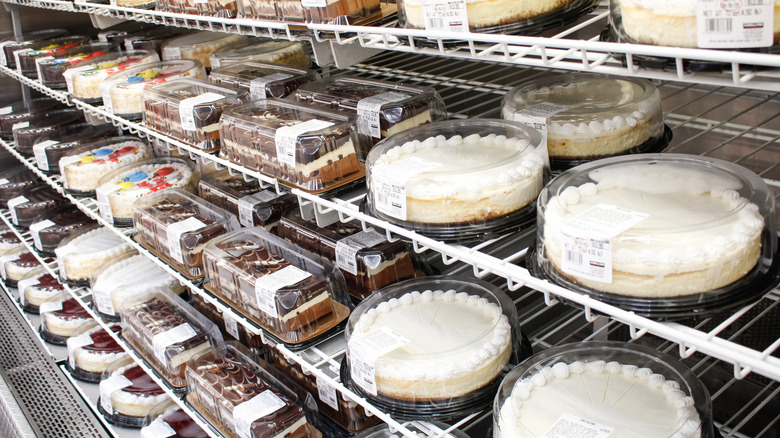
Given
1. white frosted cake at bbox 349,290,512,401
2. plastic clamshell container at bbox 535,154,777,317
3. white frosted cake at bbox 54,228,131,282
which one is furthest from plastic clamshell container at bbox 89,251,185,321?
plastic clamshell container at bbox 535,154,777,317

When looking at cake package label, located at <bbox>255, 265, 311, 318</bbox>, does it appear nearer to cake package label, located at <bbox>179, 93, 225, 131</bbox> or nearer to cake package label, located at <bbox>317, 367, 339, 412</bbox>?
cake package label, located at <bbox>317, 367, 339, 412</bbox>

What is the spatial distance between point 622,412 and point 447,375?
0.34m

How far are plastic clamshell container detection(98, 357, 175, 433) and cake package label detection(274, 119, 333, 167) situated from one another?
1.30 metres

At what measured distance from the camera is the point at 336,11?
4.87 feet

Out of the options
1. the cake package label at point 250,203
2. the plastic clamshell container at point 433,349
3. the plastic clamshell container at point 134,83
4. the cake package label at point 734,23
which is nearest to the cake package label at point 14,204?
the plastic clamshell container at point 134,83

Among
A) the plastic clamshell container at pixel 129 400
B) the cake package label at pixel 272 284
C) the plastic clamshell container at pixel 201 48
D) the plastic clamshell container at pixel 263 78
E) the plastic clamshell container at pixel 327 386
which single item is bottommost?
the plastic clamshell container at pixel 129 400

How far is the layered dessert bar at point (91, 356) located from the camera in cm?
291

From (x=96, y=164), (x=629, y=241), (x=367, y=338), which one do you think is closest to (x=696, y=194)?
(x=629, y=241)

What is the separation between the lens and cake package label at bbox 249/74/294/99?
226 cm

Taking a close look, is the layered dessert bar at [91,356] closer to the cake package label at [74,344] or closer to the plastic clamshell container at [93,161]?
the cake package label at [74,344]

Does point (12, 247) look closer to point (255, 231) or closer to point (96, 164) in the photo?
point (96, 164)

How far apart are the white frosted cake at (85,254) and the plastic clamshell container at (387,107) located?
4.87 feet

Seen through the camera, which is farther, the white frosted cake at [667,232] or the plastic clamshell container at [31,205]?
the plastic clamshell container at [31,205]

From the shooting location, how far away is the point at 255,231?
2213 mm
